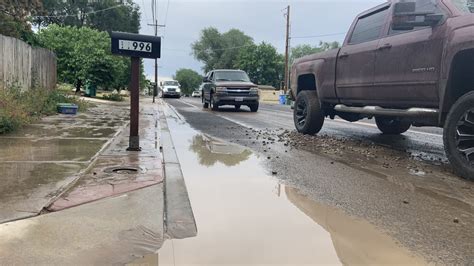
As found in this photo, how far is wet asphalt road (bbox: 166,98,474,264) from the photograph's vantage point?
349cm

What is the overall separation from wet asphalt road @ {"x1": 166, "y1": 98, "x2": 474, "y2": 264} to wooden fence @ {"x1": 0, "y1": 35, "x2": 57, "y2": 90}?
219 inches

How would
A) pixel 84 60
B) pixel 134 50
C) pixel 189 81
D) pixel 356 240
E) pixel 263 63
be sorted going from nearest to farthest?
pixel 356 240 → pixel 134 50 → pixel 84 60 → pixel 263 63 → pixel 189 81

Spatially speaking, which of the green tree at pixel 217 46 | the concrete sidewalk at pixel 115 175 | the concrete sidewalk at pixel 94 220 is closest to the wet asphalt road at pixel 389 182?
the concrete sidewalk at pixel 115 175

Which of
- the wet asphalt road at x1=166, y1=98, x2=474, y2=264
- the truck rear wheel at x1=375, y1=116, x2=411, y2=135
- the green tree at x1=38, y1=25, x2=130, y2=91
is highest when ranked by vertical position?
the green tree at x1=38, y1=25, x2=130, y2=91

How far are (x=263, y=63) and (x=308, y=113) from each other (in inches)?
2547

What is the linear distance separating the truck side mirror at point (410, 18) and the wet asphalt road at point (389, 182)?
1901mm

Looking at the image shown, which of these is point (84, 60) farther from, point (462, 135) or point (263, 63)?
point (263, 63)

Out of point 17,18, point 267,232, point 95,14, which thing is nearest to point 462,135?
point 267,232

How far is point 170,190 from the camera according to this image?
4.62 m

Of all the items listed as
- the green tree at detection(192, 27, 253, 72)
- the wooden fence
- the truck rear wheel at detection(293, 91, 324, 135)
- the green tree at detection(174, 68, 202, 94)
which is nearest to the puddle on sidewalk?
the truck rear wheel at detection(293, 91, 324, 135)

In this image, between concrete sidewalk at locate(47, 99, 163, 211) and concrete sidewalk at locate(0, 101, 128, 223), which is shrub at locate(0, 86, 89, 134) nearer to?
concrete sidewalk at locate(0, 101, 128, 223)

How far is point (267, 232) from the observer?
3.54 meters

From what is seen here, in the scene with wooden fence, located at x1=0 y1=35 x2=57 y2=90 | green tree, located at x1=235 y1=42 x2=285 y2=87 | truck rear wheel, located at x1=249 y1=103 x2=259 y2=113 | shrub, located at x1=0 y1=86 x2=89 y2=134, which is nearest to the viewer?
shrub, located at x1=0 y1=86 x2=89 y2=134

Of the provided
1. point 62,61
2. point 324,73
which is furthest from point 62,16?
point 324,73
